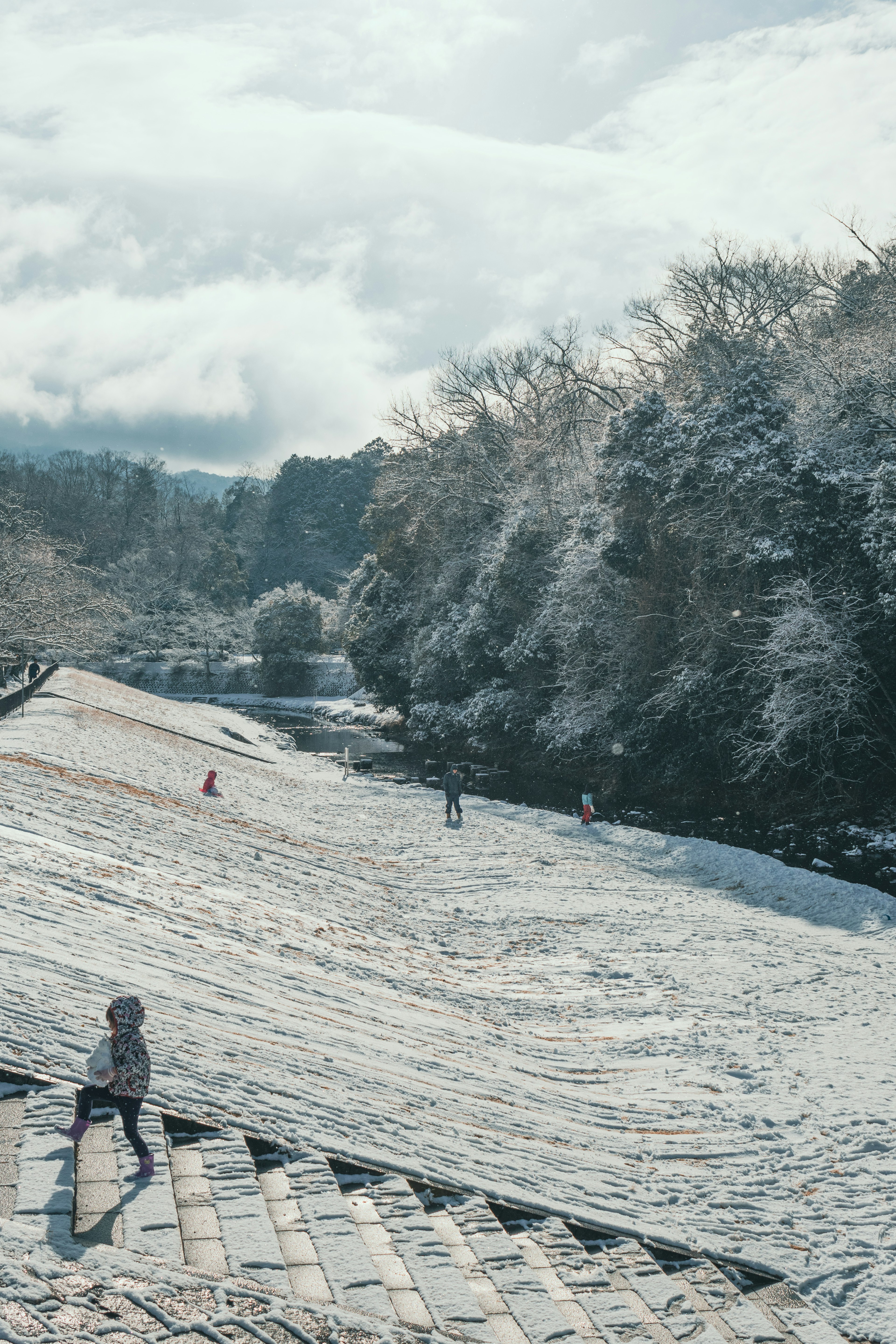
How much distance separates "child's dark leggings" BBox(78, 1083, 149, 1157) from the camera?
469 cm

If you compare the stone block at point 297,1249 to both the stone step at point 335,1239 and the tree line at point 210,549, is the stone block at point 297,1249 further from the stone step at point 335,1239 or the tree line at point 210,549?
the tree line at point 210,549

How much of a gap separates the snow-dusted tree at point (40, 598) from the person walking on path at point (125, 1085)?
63.0ft

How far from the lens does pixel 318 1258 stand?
4398 millimetres

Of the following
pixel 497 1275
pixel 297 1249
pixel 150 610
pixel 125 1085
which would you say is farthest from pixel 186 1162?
pixel 150 610

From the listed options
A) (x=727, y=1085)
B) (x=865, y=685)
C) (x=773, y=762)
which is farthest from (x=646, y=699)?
(x=727, y=1085)

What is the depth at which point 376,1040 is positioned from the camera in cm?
760

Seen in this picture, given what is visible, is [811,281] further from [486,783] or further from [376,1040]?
[376,1040]

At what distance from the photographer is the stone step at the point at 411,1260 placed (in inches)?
165

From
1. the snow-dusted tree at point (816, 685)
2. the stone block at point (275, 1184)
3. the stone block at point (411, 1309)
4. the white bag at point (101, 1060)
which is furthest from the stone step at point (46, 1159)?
the snow-dusted tree at point (816, 685)

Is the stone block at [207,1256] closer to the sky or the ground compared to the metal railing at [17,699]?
closer to the ground

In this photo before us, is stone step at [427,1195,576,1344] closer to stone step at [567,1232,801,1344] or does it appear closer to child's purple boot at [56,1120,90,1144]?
stone step at [567,1232,801,1344]

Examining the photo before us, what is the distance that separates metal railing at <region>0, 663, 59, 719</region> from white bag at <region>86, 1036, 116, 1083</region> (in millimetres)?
20618

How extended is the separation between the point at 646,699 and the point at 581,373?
1789 centimetres

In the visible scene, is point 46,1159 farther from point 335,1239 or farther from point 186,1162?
point 335,1239
